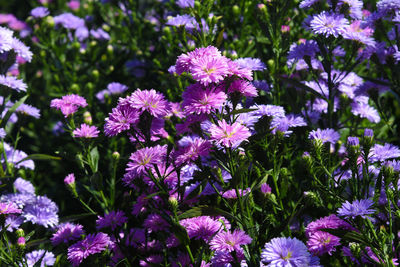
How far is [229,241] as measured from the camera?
1.27m

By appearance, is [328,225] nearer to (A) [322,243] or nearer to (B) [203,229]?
(A) [322,243]

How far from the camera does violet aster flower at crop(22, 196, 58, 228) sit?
5.91 ft

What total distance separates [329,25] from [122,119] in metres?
0.86

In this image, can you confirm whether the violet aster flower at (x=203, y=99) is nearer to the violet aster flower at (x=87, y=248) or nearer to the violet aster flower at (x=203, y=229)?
the violet aster flower at (x=203, y=229)

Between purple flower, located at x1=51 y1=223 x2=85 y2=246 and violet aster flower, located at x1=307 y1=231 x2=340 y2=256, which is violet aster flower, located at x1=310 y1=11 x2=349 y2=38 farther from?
purple flower, located at x1=51 y1=223 x2=85 y2=246

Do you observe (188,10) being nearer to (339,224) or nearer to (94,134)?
(94,134)

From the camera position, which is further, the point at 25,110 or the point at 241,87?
the point at 25,110

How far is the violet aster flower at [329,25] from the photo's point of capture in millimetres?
1603

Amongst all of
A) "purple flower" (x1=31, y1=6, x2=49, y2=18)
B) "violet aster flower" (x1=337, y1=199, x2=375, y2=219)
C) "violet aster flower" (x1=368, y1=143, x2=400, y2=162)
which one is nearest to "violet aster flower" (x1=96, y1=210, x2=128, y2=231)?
"violet aster flower" (x1=337, y1=199, x2=375, y2=219)

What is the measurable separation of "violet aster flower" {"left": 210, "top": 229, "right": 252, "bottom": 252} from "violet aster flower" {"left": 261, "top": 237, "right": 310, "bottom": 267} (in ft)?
0.25

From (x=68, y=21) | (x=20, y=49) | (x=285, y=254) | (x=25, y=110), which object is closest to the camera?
(x=285, y=254)

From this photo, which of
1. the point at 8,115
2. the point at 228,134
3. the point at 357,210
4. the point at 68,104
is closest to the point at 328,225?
the point at 357,210

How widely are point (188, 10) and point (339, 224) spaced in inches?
47.5

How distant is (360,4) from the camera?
1800 millimetres
